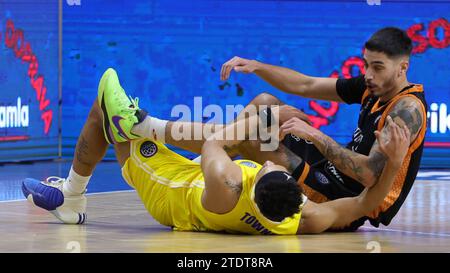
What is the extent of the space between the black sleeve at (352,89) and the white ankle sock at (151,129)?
137 centimetres

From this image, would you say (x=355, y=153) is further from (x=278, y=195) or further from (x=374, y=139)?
(x=278, y=195)

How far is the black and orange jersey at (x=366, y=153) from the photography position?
Answer: 632 centimetres

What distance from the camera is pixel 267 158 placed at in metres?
6.56

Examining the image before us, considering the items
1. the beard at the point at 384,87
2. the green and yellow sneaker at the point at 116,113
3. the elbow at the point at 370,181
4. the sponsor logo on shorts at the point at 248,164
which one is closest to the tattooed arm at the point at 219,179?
the sponsor logo on shorts at the point at 248,164

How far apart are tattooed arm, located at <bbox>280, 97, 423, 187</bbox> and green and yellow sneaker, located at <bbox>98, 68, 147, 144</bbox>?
42.2 inches

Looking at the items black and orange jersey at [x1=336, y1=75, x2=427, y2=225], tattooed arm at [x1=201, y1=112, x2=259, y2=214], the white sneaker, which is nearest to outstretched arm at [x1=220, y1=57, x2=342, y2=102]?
black and orange jersey at [x1=336, y1=75, x2=427, y2=225]

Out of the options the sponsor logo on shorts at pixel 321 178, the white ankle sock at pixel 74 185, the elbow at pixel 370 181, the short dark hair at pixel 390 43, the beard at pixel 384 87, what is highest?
the short dark hair at pixel 390 43

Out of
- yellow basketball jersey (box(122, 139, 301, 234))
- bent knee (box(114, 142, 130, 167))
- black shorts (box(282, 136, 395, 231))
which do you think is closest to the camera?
yellow basketball jersey (box(122, 139, 301, 234))

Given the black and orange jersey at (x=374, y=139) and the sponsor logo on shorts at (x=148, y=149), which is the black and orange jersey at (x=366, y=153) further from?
the sponsor logo on shorts at (x=148, y=149)

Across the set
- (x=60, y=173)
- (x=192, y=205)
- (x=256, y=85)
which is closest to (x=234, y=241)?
(x=192, y=205)

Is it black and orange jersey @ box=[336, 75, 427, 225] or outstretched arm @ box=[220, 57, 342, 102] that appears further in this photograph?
outstretched arm @ box=[220, 57, 342, 102]

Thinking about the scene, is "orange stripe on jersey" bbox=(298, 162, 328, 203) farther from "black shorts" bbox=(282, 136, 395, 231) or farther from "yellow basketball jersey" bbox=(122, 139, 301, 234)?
"yellow basketball jersey" bbox=(122, 139, 301, 234)

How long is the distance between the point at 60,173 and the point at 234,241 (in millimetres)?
5171

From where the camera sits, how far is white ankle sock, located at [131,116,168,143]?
6598mm
